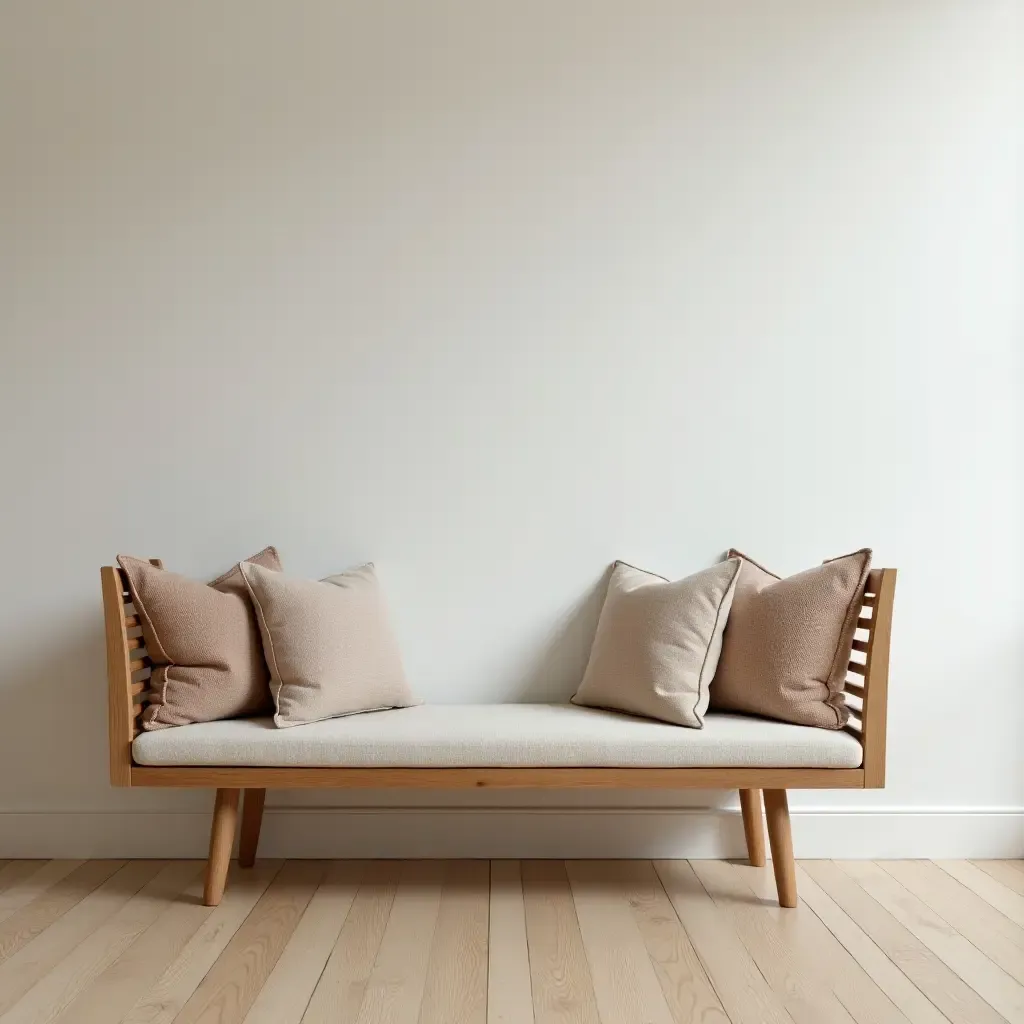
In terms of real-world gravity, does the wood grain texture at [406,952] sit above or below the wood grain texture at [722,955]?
below

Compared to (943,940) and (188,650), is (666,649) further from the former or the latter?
(188,650)

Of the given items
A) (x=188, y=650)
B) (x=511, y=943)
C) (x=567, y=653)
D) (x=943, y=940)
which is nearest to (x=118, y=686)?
(x=188, y=650)

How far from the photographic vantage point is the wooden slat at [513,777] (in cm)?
243

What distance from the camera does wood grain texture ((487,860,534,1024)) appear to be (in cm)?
197

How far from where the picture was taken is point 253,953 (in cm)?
222

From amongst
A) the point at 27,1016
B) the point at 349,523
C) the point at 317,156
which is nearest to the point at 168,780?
the point at 27,1016

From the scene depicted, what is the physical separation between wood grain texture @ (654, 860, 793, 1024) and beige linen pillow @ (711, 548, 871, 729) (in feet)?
1.65

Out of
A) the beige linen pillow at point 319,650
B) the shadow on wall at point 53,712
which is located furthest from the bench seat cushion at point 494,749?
the shadow on wall at point 53,712

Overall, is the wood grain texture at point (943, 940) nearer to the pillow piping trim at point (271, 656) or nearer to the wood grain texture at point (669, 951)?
the wood grain texture at point (669, 951)

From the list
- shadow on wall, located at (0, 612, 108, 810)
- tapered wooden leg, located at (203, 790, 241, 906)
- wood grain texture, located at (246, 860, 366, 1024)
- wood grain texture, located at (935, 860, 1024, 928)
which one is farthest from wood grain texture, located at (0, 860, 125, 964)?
wood grain texture, located at (935, 860, 1024, 928)

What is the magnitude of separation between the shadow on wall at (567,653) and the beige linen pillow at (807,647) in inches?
20.1

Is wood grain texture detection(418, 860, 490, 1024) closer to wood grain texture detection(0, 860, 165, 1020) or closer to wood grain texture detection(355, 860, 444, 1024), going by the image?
wood grain texture detection(355, 860, 444, 1024)

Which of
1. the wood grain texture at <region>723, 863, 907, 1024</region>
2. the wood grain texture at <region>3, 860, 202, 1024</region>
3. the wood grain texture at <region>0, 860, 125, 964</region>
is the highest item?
the wood grain texture at <region>723, 863, 907, 1024</region>

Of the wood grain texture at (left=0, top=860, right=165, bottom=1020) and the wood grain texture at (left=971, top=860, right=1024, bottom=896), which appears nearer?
the wood grain texture at (left=0, top=860, right=165, bottom=1020)
